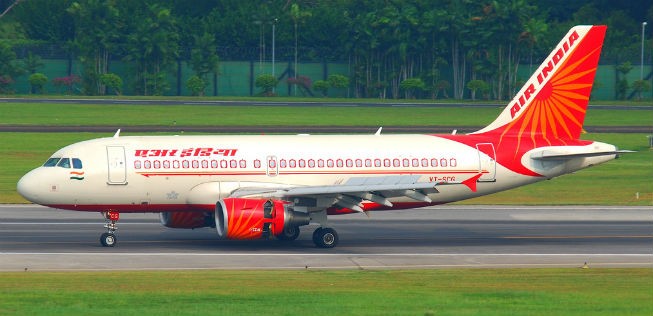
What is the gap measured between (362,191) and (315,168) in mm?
3462

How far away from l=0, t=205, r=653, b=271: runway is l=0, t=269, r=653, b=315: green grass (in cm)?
251

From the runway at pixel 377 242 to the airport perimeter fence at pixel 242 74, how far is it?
83.0m

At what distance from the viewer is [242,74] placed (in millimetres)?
135750

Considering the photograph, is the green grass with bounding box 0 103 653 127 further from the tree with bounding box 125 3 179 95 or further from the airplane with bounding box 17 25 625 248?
the airplane with bounding box 17 25 625 248

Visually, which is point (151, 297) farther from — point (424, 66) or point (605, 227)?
point (424, 66)

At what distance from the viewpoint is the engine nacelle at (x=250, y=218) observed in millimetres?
37406

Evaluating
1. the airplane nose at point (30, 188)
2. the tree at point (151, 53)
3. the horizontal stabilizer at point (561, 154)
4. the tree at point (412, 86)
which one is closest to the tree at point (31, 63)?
the tree at point (151, 53)

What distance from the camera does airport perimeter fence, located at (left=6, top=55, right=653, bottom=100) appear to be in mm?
133000

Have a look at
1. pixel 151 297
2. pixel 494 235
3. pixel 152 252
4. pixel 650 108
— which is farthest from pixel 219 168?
pixel 650 108

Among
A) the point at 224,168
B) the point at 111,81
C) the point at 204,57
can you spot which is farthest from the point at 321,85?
the point at 224,168

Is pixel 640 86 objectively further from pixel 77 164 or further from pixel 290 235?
pixel 77 164

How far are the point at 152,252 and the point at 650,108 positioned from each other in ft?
282

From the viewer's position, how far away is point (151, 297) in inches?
1067

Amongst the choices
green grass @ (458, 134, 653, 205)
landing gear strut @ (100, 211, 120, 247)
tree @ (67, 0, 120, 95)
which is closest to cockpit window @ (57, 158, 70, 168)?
landing gear strut @ (100, 211, 120, 247)
